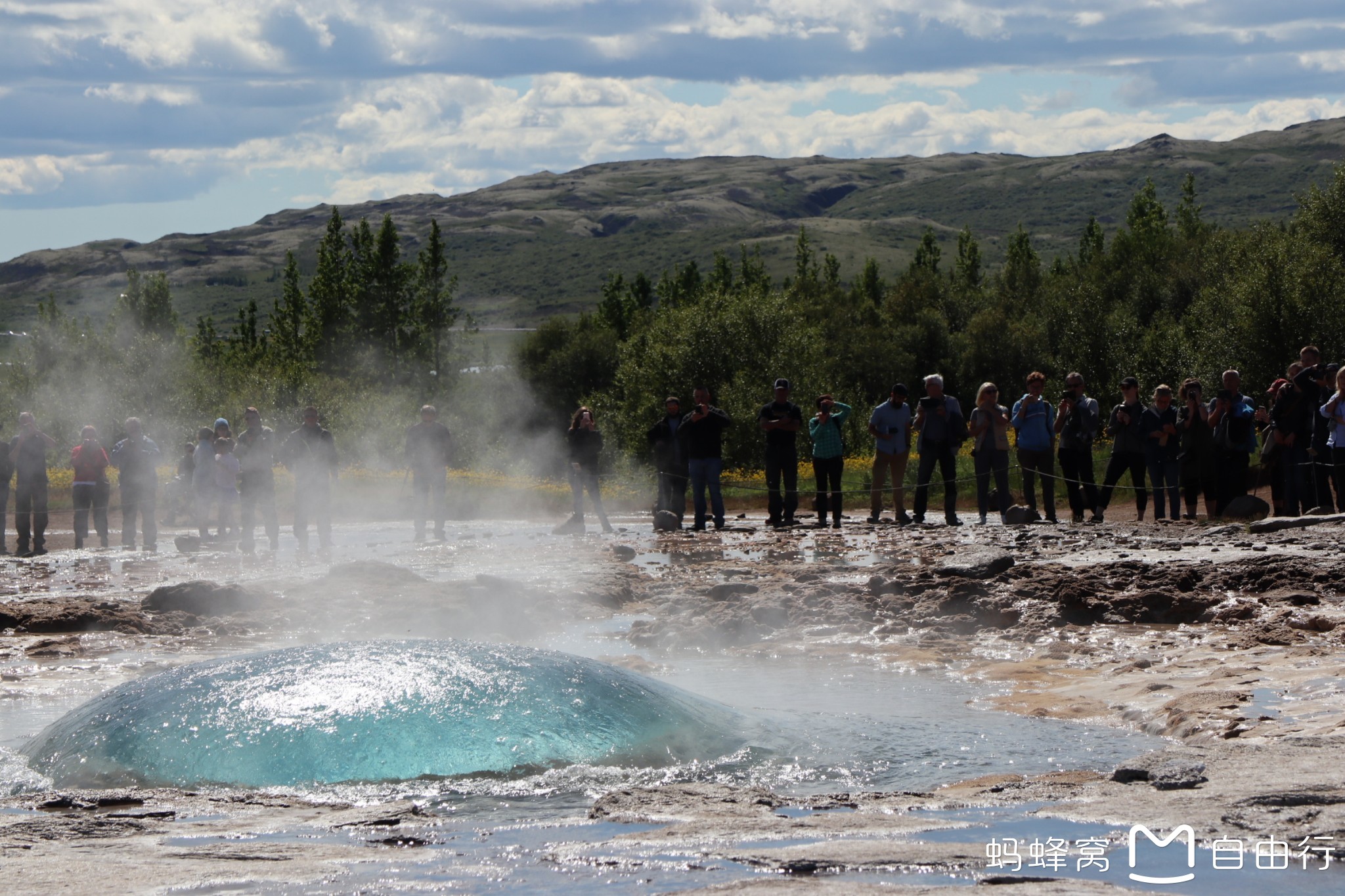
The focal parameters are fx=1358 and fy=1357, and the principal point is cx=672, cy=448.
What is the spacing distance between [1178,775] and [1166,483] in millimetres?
10681

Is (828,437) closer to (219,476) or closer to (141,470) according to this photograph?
(219,476)

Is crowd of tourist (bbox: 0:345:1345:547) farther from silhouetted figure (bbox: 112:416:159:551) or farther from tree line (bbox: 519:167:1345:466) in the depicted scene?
tree line (bbox: 519:167:1345:466)

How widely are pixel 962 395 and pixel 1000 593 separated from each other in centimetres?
5735

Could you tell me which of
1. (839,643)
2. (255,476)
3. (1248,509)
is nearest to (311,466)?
(255,476)

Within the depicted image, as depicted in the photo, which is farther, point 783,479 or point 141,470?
point 141,470

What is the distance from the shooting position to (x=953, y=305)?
74812 millimetres

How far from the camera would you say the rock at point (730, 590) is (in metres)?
11.6

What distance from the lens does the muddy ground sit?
4.72 m

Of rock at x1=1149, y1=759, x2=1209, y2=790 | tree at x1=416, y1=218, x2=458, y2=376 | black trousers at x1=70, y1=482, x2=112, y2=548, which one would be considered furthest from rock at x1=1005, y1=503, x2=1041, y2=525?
tree at x1=416, y1=218, x2=458, y2=376

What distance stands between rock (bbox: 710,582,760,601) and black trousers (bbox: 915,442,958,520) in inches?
202

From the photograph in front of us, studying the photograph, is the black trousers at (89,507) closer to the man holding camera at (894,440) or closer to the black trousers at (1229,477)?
the man holding camera at (894,440)

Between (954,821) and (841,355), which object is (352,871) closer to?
(954,821)

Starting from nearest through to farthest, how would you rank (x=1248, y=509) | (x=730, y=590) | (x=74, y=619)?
(x=74, y=619), (x=730, y=590), (x=1248, y=509)

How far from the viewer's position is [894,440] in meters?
16.7
